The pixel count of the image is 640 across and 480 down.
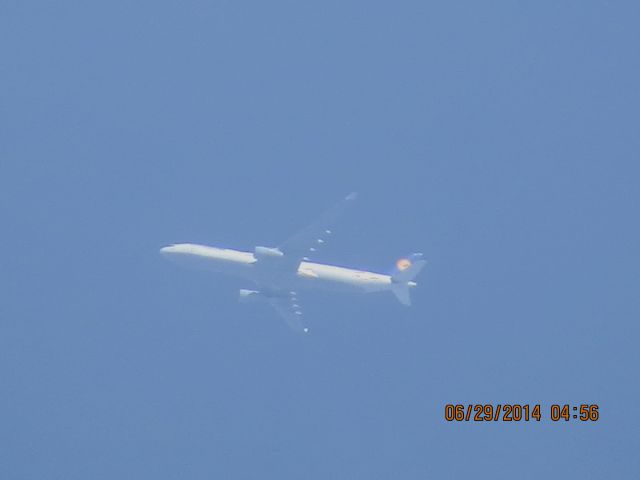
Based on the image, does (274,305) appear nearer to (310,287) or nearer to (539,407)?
(310,287)

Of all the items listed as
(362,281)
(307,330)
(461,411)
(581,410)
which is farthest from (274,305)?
(581,410)
